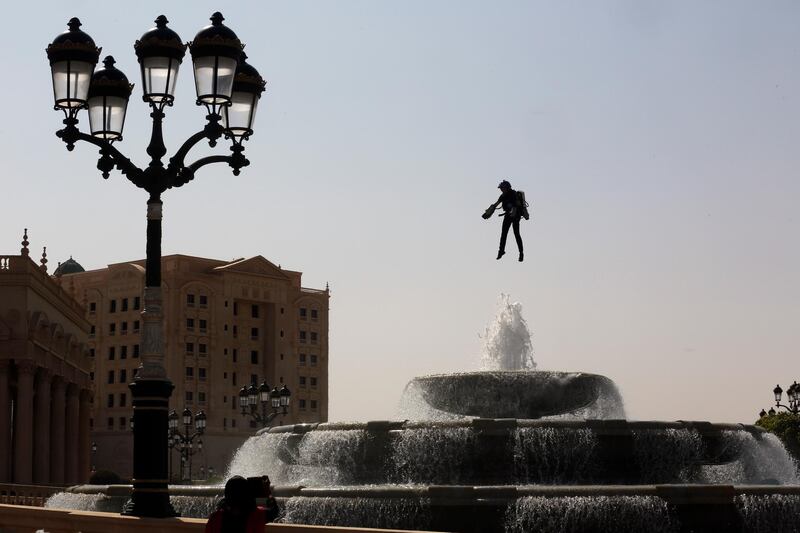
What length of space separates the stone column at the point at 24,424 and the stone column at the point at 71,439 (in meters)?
13.2

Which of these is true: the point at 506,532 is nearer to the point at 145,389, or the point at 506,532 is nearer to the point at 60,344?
the point at 145,389

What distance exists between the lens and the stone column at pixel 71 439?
219 feet

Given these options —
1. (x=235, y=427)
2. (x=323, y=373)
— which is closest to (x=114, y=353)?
(x=235, y=427)

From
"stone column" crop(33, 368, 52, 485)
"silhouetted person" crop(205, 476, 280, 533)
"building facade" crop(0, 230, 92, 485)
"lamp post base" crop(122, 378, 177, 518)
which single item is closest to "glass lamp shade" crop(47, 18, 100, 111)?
"lamp post base" crop(122, 378, 177, 518)

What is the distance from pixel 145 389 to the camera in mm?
12750

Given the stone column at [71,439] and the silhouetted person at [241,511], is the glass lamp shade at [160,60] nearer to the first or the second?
the silhouetted person at [241,511]

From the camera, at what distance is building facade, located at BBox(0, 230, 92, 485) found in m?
53.0

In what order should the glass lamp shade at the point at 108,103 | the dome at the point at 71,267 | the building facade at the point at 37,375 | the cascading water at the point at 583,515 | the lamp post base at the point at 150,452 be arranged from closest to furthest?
the lamp post base at the point at 150,452
the glass lamp shade at the point at 108,103
the cascading water at the point at 583,515
the building facade at the point at 37,375
the dome at the point at 71,267

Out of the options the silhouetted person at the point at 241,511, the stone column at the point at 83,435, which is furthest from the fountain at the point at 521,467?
the stone column at the point at 83,435

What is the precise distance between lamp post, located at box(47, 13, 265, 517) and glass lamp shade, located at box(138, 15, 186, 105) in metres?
0.01

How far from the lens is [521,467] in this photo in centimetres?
1973

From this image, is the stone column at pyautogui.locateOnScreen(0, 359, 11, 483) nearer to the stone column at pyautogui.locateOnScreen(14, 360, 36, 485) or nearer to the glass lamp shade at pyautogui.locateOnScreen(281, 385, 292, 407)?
the stone column at pyautogui.locateOnScreen(14, 360, 36, 485)

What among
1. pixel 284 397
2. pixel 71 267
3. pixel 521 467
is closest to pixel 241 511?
pixel 521 467

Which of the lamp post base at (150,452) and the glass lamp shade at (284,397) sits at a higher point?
the glass lamp shade at (284,397)
